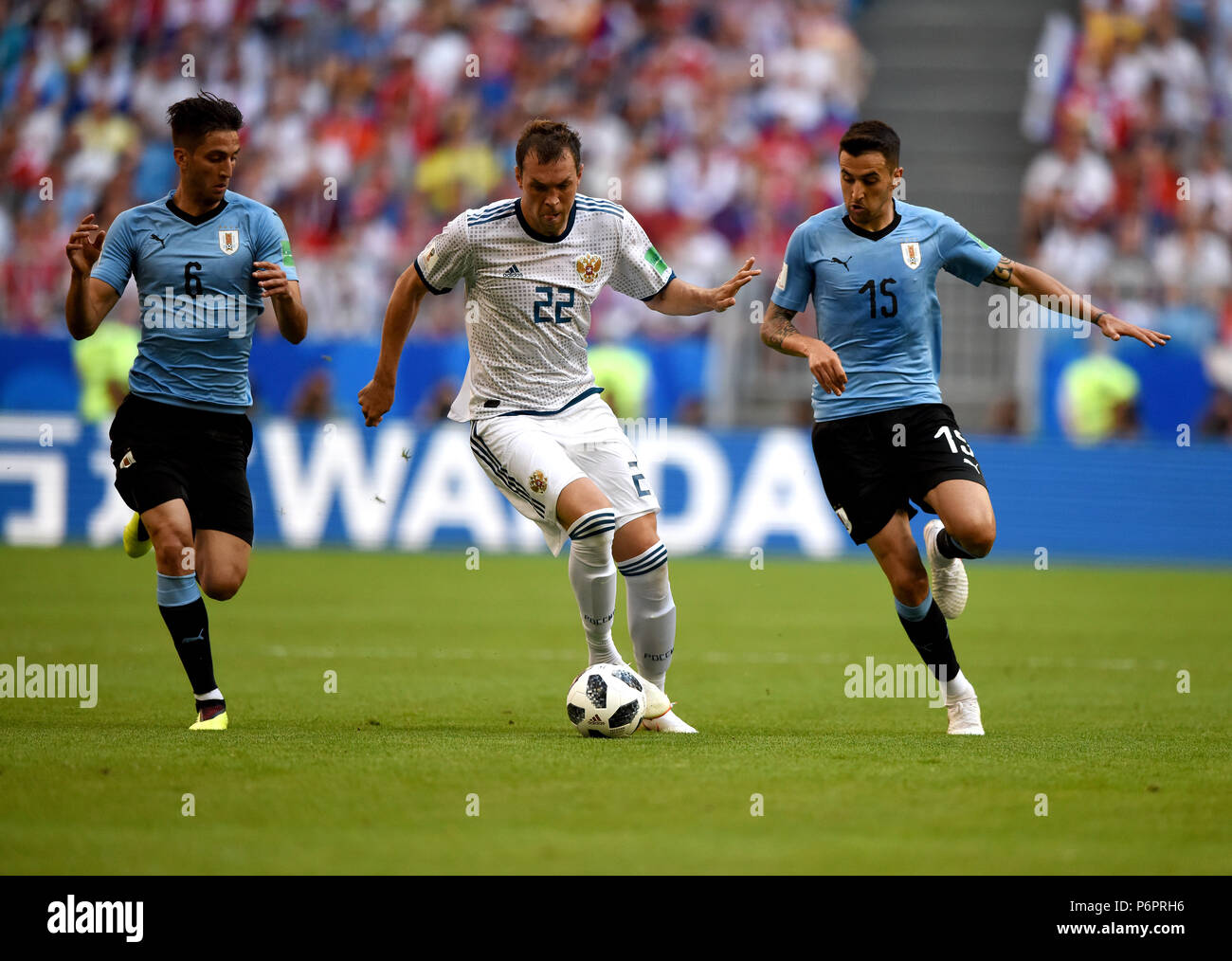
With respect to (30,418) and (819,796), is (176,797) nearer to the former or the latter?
(819,796)

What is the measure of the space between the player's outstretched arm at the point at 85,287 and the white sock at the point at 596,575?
2.20 m

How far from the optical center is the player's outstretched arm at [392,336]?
24.4 feet

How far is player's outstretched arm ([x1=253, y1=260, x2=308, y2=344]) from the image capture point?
23.8 ft

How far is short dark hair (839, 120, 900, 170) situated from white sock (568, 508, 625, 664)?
1.90 meters

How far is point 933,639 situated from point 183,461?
3381 millimetres

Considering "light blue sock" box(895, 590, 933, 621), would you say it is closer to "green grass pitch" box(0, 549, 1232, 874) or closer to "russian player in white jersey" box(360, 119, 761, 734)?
"green grass pitch" box(0, 549, 1232, 874)

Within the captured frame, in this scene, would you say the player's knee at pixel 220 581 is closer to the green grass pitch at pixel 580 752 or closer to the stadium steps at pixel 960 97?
the green grass pitch at pixel 580 752

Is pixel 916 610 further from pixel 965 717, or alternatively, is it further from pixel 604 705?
pixel 604 705

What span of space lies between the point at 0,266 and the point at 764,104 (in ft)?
31.5

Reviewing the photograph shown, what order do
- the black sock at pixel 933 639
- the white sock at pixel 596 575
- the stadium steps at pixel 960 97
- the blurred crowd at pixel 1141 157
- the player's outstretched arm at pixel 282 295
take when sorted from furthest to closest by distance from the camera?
1. the stadium steps at pixel 960 97
2. the blurred crowd at pixel 1141 157
3. the black sock at pixel 933 639
4. the player's outstretched arm at pixel 282 295
5. the white sock at pixel 596 575

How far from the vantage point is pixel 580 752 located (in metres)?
6.53

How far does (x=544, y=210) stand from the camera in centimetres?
731

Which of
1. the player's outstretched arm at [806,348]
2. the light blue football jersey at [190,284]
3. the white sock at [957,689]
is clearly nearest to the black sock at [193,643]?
the light blue football jersey at [190,284]

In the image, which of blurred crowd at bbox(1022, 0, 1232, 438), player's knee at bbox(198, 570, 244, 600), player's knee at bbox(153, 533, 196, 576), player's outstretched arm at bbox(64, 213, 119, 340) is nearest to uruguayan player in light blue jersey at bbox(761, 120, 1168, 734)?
player's knee at bbox(198, 570, 244, 600)
